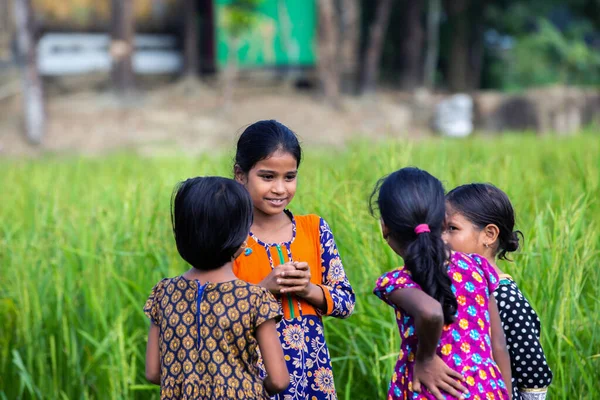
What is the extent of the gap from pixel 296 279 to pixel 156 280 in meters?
1.27

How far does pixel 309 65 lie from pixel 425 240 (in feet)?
41.7

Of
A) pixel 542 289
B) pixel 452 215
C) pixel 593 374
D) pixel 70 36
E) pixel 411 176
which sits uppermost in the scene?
pixel 70 36

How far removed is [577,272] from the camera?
2.46 metres

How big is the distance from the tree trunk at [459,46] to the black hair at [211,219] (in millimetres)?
14146

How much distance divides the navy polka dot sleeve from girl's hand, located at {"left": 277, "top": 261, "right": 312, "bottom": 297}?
17.5 inches

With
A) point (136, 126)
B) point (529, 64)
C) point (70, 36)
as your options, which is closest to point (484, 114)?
point (529, 64)

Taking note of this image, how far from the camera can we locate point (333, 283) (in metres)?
2.07

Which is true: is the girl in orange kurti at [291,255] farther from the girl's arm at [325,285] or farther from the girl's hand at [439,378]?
the girl's hand at [439,378]

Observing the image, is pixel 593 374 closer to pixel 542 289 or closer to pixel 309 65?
pixel 542 289

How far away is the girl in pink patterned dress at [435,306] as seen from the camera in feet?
5.65

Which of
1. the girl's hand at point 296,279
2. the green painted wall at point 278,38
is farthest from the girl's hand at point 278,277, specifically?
the green painted wall at point 278,38

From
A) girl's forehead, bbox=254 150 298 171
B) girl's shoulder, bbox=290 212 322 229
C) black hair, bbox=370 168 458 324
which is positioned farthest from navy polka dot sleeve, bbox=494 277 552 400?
girl's forehead, bbox=254 150 298 171

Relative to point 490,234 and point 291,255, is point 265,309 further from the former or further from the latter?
point 490,234

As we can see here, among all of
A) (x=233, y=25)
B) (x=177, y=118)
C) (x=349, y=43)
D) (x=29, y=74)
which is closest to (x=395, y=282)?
(x=29, y=74)
